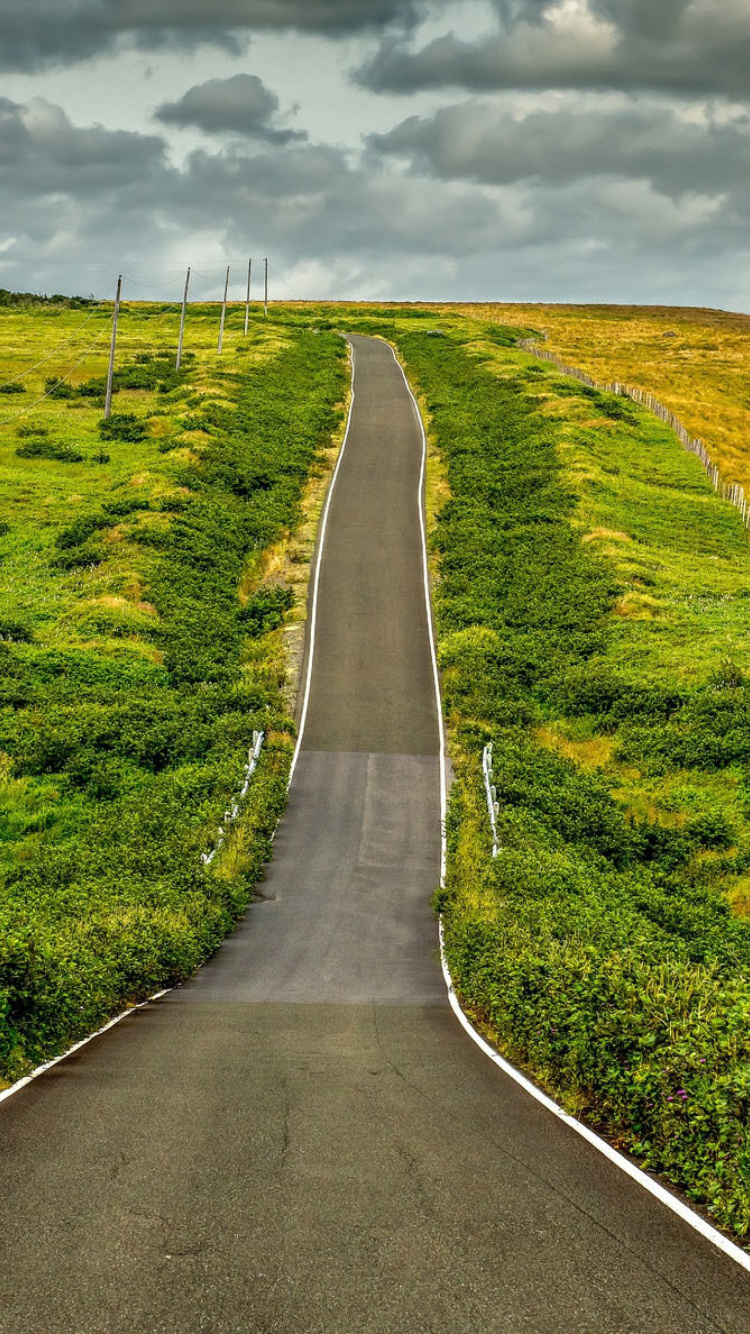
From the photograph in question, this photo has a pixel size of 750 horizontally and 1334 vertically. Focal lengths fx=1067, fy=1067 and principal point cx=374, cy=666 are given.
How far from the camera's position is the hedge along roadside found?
13562 millimetres

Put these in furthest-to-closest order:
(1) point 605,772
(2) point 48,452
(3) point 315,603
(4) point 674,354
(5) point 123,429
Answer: (4) point 674,354, (5) point 123,429, (2) point 48,452, (3) point 315,603, (1) point 605,772

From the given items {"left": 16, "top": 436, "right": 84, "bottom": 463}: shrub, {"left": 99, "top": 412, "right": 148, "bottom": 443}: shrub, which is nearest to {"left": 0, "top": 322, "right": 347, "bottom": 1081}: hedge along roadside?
{"left": 99, "top": 412, "right": 148, "bottom": 443}: shrub

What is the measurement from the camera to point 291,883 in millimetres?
22625

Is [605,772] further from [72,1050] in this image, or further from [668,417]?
[668,417]

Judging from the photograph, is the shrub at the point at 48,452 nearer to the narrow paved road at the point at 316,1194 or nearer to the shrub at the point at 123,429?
the shrub at the point at 123,429

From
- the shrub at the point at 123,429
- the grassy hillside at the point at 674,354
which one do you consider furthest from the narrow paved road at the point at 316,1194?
the grassy hillside at the point at 674,354

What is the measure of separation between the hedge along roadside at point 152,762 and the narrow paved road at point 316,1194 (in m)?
0.91

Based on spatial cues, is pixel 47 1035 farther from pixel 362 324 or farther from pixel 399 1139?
pixel 362 324

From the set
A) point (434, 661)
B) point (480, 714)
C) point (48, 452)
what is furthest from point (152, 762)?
point (48, 452)

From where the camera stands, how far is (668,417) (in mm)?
72438

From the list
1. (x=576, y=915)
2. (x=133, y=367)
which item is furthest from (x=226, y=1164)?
(x=133, y=367)

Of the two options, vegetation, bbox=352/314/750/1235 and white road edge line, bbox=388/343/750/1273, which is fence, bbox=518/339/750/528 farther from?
white road edge line, bbox=388/343/750/1273

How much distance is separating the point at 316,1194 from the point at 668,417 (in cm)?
7077

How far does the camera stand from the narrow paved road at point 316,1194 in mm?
6543
